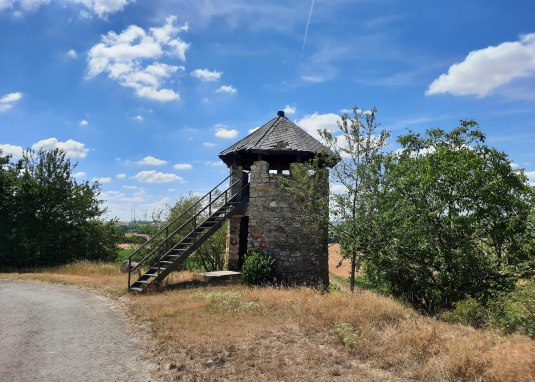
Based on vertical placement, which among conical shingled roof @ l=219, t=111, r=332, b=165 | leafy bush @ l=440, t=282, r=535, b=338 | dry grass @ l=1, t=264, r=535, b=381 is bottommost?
dry grass @ l=1, t=264, r=535, b=381

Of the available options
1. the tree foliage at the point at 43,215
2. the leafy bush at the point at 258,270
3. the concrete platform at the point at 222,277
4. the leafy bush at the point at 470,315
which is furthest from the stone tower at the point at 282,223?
the tree foliage at the point at 43,215

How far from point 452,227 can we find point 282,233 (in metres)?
6.12

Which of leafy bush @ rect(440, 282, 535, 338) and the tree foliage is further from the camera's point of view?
the tree foliage

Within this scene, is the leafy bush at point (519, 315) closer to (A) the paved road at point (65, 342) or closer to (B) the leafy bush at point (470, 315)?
(B) the leafy bush at point (470, 315)

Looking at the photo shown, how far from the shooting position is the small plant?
22.9 ft

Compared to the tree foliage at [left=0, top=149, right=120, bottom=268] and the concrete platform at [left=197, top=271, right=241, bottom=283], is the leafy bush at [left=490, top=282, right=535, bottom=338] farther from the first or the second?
the tree foliage at [left=0, top=149, right=120, bottom=268]

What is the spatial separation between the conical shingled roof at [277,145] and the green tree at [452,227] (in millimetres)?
3771

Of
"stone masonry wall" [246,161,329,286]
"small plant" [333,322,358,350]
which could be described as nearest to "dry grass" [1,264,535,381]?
"small plant" [333,322,358,350]

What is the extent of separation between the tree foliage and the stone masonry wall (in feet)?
40.3

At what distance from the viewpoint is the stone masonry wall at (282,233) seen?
14656 mm

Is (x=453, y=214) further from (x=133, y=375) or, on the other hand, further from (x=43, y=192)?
(x=43, y=192)

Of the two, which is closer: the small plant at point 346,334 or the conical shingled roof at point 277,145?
the small plant at point 346,334

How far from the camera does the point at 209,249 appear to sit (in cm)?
2316

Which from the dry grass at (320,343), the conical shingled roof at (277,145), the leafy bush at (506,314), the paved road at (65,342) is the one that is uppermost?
the conical shingled roof at (277,145)
